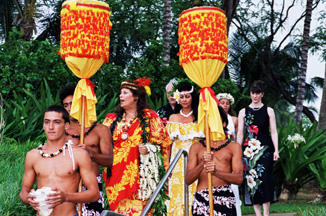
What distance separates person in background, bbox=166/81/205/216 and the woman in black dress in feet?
3.74

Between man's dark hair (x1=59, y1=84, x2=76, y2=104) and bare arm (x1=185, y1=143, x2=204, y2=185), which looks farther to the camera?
man's dark hair (x1=59, y1=84, x2=76, y2=104)

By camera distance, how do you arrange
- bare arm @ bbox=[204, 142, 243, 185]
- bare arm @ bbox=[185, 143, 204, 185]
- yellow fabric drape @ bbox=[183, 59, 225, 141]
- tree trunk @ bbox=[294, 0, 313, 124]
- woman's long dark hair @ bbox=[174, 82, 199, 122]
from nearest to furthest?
1. bare arm @ bbox=[204, 142, 243, 185]
2. bare arm @ bbox=[185, 143, 204, 185]
3. yellow fabric drape @ bbox=[183, 59, 225, 141]
4. woman's long dark hair @ bbox=[174, 82, 199, 122]
5. tree trunk @ bbox=[294, 0, 313, 124]

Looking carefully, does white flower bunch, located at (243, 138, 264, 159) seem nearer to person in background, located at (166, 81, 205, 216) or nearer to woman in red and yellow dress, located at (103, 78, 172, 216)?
person in background, located at (166, 81, 205, 216)

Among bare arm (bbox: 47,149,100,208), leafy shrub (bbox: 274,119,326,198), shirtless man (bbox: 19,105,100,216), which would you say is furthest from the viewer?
leafy shrub (bbox: 274,119,326,198)

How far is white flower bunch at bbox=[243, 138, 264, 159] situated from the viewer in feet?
23.3

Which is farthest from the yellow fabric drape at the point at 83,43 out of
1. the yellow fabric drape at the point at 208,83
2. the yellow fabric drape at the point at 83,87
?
the yellow fabric drape at the point at 208,83

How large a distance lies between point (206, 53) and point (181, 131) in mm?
1947

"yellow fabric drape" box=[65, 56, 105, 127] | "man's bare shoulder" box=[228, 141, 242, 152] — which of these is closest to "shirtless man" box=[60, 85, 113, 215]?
"yellow fabric drape" box=[65, 56, 105, 127]

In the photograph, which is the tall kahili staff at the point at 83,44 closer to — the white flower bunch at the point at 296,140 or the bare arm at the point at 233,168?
the bare arm at the point at 233,168

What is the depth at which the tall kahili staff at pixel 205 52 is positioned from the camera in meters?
4.52

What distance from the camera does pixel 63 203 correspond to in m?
3.38

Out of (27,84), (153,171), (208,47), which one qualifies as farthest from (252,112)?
(27,84)

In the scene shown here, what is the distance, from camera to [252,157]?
23.4 feet

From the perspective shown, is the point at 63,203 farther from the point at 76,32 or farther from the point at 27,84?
the point at 27,84
